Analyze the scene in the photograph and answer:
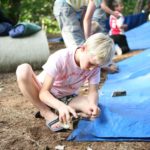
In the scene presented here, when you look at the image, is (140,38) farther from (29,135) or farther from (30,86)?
(29,135)

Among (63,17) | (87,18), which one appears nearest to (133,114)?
(87,18)

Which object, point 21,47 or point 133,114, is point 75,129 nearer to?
point 133,114

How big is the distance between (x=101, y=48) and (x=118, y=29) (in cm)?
432

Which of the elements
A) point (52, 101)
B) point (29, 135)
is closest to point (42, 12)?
point (29, 135)

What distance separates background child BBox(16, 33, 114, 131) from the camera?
2344 mm

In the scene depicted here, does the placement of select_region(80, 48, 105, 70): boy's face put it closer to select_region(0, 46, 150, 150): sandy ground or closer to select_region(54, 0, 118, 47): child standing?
select_region(0, 46, 150, 150): sandy ground

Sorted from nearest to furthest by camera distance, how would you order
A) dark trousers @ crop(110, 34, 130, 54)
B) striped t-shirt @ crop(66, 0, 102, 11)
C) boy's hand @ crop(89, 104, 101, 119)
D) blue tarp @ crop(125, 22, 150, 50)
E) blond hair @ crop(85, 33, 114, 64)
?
blond hair @ crop(85, 33, 114, 64), boy's hand @ crop(89, 104, 101, 119), striped t-shirt @ crop(66, 0, 102, 11), dark trousers @ crop(110, 34, 130, 54), blue tarp @ crop(125, 22, 150, 50)

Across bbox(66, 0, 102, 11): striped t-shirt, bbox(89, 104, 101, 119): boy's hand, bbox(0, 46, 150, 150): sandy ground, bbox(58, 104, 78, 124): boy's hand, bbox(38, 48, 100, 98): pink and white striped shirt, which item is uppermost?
bbox(66, 0, 102, 11): striped t-shirt

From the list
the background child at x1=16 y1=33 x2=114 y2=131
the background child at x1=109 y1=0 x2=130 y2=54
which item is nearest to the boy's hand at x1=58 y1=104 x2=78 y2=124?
the background child at x1=16 y1=33 x2=114 y2=131

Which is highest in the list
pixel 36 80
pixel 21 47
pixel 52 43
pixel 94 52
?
pixel 94 52

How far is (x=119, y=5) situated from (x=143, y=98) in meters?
4.32

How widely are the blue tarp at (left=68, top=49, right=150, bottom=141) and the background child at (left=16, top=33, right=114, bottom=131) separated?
0.31 ft

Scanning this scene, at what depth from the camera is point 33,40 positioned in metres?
5.04

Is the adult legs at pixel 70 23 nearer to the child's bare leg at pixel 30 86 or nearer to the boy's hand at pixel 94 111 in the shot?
the child's bare leg at pixel 30 86
